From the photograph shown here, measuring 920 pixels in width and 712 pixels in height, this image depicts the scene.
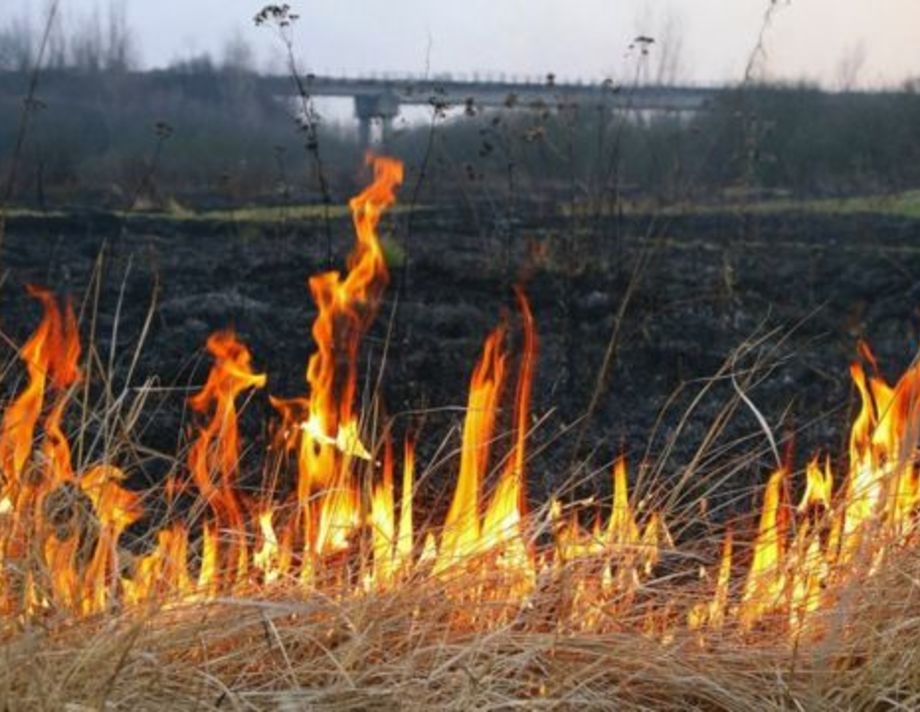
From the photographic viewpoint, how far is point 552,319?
760 cm

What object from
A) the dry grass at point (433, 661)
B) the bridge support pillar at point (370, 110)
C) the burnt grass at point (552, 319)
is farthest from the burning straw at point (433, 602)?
the bridge support pillar at point (370, 110)

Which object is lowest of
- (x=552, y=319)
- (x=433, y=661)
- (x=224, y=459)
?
(x=552, y=319)

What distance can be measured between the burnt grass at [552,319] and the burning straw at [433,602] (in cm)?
29

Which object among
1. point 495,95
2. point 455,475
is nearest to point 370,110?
point 495,95

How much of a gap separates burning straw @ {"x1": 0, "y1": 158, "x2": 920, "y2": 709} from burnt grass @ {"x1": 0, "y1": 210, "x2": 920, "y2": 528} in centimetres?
29

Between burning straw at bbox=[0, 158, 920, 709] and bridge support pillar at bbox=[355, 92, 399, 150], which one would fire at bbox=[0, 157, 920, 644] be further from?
bridge support pillar at bbox=[355, 92, 399, 150]

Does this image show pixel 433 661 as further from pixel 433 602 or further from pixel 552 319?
pixel 552 319

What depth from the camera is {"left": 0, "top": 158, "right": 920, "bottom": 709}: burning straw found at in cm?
229

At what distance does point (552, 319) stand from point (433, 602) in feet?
16.8

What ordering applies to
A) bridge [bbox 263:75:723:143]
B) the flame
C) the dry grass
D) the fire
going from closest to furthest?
the dry grass < the fire < the flame < bridge [bbox 263:75:723:143]

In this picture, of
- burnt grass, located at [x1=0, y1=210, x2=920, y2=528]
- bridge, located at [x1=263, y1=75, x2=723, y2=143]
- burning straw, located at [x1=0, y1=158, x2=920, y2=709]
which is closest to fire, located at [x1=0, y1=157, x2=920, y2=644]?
burning straw, located at [x1=0, y1=158, x2=920, y2=709]

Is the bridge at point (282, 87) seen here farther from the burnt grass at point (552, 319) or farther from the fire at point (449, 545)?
the fire at point (449, 545)

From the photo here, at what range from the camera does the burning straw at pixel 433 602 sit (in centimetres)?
229

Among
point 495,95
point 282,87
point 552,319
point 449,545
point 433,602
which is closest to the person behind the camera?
point 433,602
